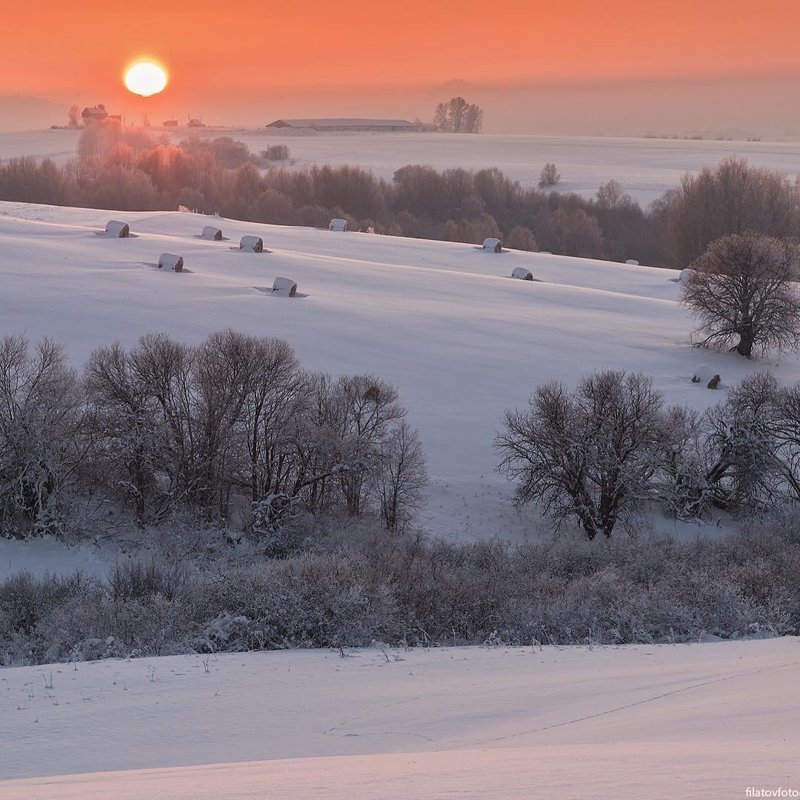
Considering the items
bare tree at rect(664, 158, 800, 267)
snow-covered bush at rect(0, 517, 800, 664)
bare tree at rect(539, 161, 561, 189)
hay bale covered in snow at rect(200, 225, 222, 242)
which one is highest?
bare tree at rect(539, 161, 561, 189)

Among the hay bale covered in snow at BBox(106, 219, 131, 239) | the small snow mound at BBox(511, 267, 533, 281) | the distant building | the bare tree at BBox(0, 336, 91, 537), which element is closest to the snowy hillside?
the hay bale covered in snow at BBox(106, 219, 131, 239)

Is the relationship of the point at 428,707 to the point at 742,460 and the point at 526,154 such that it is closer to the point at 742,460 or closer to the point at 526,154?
the point at 742,460

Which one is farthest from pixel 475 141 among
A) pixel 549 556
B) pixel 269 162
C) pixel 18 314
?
pixel 549 556

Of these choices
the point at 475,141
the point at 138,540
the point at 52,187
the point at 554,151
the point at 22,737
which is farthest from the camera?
the point at 475,141

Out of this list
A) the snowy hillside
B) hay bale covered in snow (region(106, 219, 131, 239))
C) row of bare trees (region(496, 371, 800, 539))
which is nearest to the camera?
row of bare trees (region(496, 371, 800, 539))

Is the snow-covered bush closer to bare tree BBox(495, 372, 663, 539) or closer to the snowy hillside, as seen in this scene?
bare tree BBox(495, 372, 663, 539)

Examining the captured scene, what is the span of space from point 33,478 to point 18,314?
11700 millimetres

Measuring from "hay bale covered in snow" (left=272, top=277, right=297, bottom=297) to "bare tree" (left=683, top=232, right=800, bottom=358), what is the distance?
17604 mm

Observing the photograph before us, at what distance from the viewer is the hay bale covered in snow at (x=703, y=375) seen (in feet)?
115

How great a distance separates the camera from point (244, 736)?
9344mm

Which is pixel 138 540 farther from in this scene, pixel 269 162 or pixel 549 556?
pixel 269 162

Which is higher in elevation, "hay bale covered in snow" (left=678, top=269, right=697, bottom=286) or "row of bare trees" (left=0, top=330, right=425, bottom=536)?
"hay bale covered in snow" (left=678, top=269, right=697, bottom=286)

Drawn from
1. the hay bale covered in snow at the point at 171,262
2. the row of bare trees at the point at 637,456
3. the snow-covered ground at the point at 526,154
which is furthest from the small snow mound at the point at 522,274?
the snow-covered ground at the point at 526,154

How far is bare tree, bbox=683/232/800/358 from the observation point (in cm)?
4059
